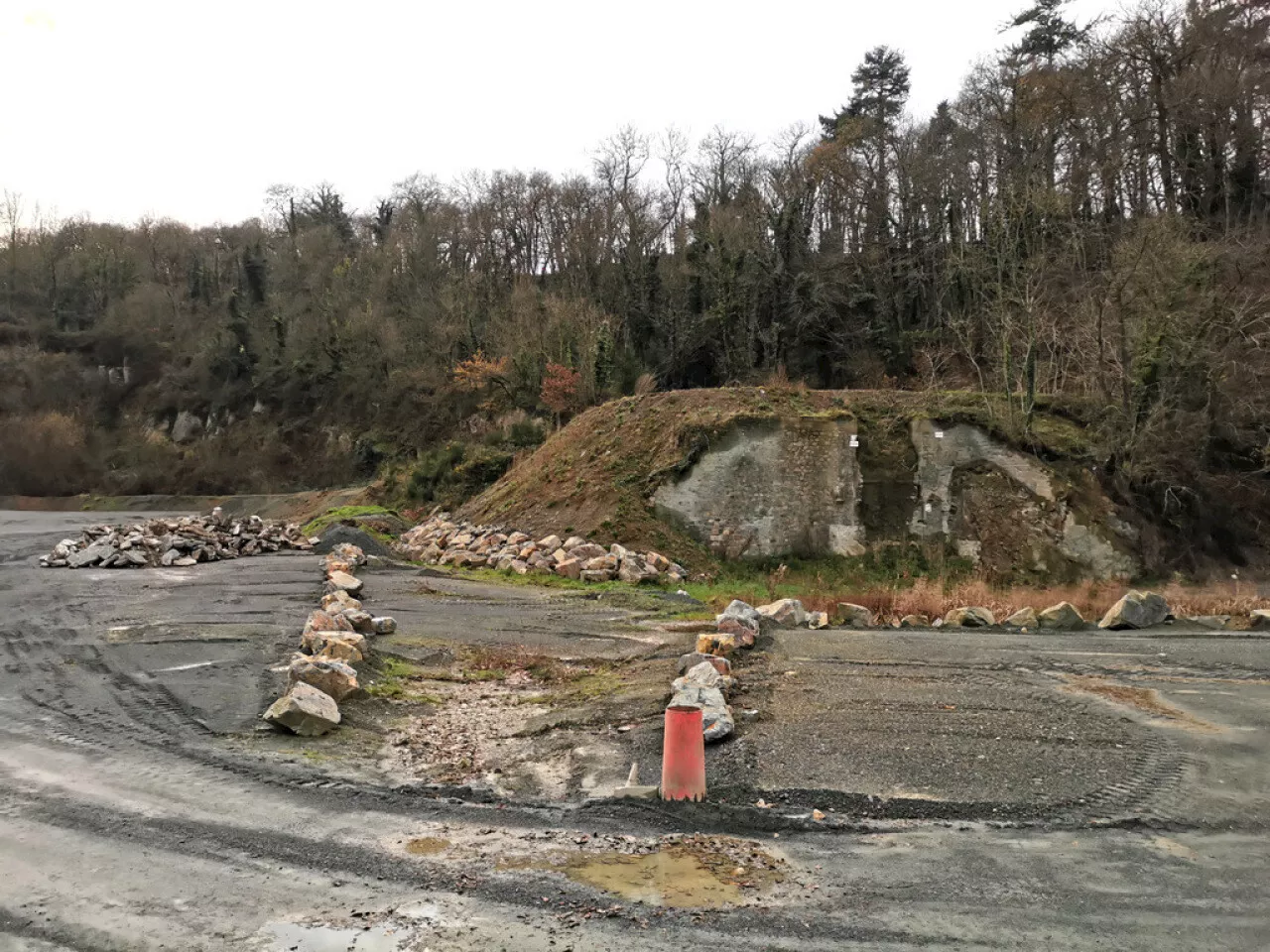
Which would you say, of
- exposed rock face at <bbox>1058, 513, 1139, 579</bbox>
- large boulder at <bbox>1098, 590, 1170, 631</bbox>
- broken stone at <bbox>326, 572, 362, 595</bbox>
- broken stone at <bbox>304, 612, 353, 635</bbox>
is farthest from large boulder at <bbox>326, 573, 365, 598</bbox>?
exposed rock face at <bbox>1058, 513, 1139, 579</bbox>

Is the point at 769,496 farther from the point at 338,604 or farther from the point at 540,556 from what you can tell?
the point at 338,604

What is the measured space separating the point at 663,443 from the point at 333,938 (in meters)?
20.7

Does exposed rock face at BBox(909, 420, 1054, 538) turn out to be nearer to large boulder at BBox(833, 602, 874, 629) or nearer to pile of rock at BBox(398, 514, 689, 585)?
pile of rock at BBox(398, 514, 689, 585)

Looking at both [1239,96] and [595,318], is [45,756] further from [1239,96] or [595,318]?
[1239,96]

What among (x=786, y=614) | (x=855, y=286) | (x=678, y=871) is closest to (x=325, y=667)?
(x=678, y=871)

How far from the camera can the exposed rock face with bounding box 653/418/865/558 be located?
23.0 metres

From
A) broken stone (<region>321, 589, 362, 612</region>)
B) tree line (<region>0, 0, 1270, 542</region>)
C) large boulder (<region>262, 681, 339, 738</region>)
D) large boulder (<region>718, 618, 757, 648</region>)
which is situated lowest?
large boulder (<region>262, 681, 339, 738</region>)

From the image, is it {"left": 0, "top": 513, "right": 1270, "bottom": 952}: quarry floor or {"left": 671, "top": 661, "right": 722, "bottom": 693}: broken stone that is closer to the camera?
{"left": 0, "top": 513, "right": 1270, "bottom": 952}: quarry floor

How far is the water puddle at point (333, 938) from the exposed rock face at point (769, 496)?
744 inches

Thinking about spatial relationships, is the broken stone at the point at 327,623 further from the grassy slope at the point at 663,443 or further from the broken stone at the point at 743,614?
the grassy slope at the point at 663,443

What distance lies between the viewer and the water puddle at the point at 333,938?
4.02 metres

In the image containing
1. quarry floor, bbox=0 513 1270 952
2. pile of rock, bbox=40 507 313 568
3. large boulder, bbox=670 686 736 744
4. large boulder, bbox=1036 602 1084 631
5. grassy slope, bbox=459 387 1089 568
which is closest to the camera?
quarry floor, bbox=0 513 1270 952

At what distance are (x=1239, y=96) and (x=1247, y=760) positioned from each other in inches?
1345

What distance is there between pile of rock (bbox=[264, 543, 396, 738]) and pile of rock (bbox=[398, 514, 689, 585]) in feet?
21.6
